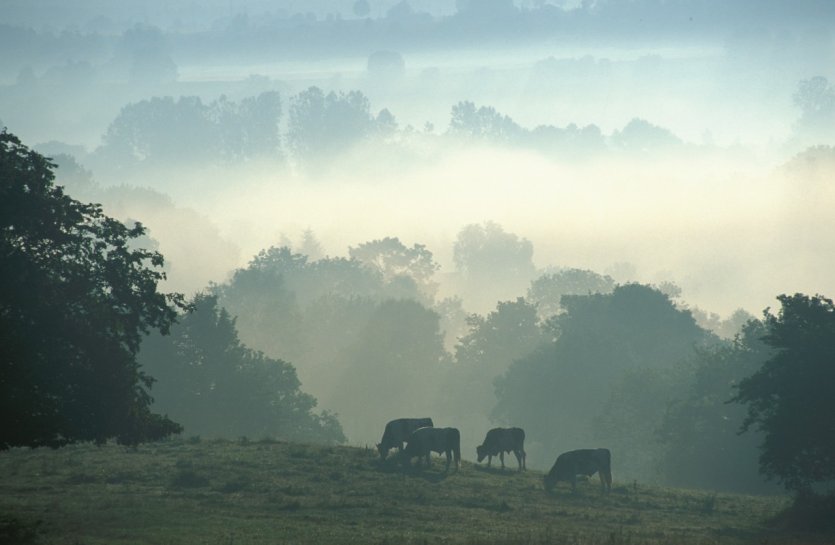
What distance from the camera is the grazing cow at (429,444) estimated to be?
2094 inches

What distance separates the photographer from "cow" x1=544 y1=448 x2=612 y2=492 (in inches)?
1994

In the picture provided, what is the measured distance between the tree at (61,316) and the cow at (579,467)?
789 inches

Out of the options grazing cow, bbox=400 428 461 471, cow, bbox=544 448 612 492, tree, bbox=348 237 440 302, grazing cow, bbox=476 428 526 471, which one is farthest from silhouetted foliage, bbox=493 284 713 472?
tree, bbox=348 237 440 302

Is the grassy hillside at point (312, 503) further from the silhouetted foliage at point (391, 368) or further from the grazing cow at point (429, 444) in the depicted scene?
the silhouetted foliage at point (391, 368)

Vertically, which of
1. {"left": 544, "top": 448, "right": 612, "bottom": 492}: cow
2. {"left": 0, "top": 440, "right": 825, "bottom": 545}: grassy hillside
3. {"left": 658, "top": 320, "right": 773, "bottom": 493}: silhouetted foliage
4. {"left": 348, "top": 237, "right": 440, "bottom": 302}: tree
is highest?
{"left": 348, "top": 237, "right": 440, "bottom": 302}: tree

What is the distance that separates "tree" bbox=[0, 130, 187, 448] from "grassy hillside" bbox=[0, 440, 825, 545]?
3.28 meters

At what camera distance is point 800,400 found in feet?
155

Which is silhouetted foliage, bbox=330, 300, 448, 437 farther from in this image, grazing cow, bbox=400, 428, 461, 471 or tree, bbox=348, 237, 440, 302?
grazing cow, bbox=400, 428, 461, 471

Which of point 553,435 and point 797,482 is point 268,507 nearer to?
point 797,482

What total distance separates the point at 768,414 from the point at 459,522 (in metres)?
16.6

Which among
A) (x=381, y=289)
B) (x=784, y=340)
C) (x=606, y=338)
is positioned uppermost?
(x=381, y=289)

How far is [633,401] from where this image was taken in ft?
294

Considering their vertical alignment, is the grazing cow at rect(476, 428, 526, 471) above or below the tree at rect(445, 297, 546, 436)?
below

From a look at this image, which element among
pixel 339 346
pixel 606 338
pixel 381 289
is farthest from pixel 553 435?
pixel 381 289
